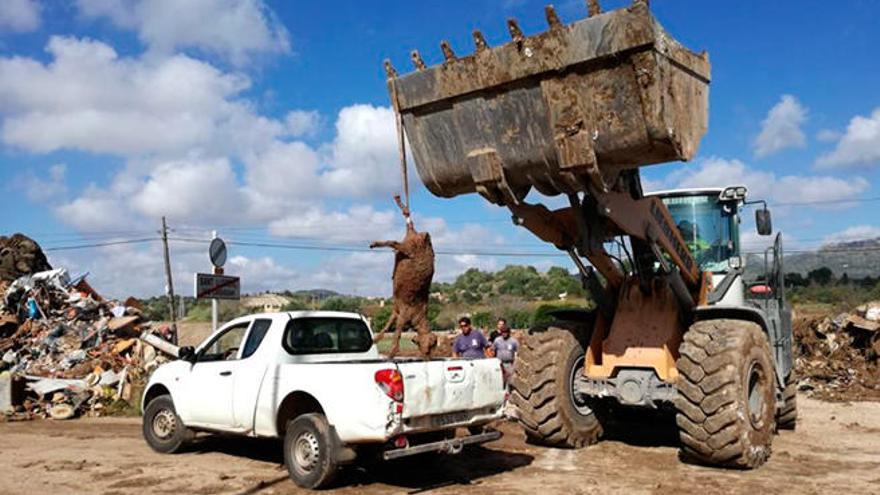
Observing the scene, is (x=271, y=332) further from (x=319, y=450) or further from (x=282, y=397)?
(x=319, y=450)

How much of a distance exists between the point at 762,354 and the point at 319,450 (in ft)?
16.4

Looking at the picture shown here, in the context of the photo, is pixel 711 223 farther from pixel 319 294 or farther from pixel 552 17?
pixel 319 294

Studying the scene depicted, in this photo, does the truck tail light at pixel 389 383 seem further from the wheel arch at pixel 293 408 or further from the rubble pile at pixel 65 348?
the rubble pile at pixel 65 348

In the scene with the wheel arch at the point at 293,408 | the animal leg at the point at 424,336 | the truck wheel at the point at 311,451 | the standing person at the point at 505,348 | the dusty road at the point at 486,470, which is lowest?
the dusty road at the point at 486,470

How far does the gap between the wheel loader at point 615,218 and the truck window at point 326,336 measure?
198cm

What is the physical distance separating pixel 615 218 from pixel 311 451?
383 cm

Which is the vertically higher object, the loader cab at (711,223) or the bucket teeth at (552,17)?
the bucket teeth at (552,17)

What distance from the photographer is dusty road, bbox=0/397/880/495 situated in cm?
789

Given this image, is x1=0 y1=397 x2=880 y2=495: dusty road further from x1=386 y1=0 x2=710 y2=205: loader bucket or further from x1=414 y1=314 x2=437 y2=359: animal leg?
x1=386 y1=0 x2=710 y2=205: loader bucket

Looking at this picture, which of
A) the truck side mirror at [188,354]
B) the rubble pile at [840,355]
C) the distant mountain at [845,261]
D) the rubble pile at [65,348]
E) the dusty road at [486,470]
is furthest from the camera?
the distant mountain at [845,261]

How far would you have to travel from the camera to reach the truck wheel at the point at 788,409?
450 inches

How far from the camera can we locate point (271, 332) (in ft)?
29.3

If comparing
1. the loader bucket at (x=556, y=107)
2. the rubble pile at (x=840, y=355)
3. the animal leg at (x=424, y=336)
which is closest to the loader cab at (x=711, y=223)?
the loader bucket at (x=556, y=107)

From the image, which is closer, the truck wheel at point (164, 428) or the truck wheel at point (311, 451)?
the truck wheel at point (311, 451)
